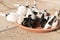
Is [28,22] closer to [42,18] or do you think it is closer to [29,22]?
[29,22]

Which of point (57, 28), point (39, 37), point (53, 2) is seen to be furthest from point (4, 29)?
point (53, 2)

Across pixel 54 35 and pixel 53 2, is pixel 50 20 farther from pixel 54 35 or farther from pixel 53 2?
pixel 53 2

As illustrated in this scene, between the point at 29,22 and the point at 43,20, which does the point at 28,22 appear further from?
the point at 43,20

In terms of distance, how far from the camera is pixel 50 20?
1.15 metres

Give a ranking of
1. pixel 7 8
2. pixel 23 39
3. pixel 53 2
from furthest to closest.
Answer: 1. pixel 53 2
2. pixel 7 8
3. pixel 23 39

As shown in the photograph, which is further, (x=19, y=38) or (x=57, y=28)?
(x=57, y=28)

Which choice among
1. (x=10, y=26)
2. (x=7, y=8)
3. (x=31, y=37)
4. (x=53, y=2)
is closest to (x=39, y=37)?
(x=31, y=37)

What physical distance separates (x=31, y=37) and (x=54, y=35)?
0.16 meters

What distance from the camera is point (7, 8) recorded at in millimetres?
1600

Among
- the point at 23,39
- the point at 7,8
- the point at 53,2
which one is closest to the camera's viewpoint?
the point at 23,39

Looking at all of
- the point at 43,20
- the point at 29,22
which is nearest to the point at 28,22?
the point at 29,22

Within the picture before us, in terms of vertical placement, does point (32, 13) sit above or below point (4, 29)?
above

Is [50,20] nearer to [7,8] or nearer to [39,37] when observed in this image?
[39,37]

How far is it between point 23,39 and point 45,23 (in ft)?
0.66
